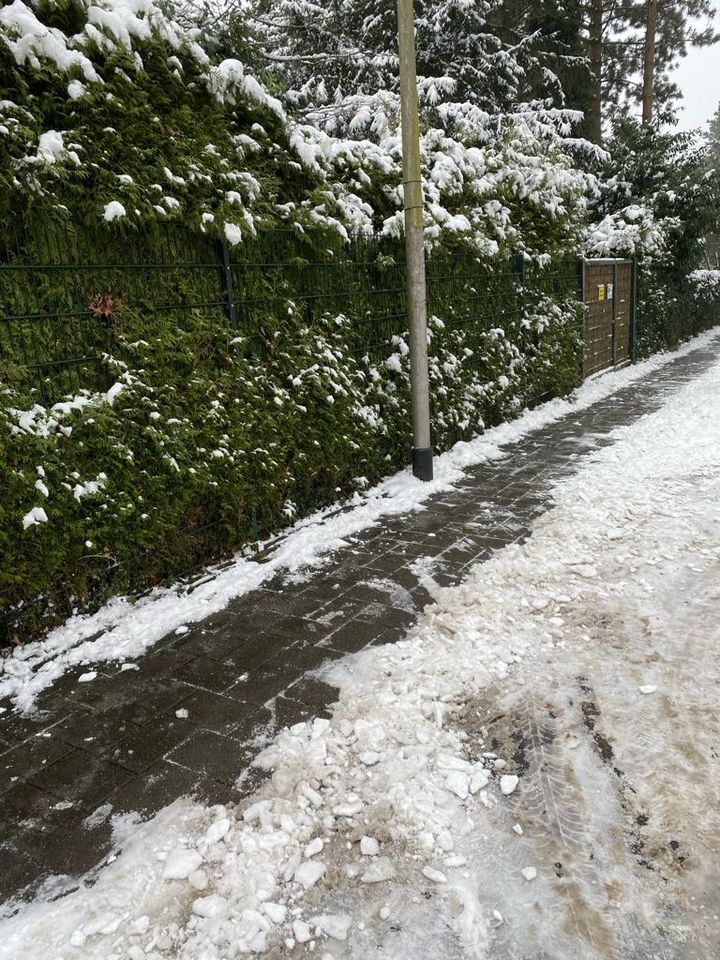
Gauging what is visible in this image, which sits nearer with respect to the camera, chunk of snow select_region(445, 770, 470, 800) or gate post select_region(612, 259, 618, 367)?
chunk of snow select_region(445, 770, 470, 800)

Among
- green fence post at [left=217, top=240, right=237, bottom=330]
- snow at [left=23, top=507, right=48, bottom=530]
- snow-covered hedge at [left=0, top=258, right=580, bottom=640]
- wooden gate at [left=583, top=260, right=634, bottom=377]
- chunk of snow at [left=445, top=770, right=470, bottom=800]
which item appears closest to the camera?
chunk of snow at [left=445, top=770, right=470, bottom=800]

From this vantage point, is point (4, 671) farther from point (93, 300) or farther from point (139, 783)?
point (93, 300)

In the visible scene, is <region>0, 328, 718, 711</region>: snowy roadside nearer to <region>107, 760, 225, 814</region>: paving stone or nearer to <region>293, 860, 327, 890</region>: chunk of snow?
<region>107, 760, 225, 814</region>: paving stone

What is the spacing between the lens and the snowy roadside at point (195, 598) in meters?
3.68

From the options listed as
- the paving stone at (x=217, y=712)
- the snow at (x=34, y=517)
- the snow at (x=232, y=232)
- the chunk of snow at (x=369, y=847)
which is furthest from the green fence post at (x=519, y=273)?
the chunk of snow at (x=369, y=847)

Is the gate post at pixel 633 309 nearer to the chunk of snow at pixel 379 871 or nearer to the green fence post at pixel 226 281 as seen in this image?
the green fence post at pixel 226 281

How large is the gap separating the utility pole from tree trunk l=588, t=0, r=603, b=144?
15166 mm

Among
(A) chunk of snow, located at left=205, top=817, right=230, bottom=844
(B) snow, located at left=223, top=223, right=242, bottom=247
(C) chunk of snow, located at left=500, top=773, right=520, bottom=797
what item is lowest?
(C) chunk of snow, located at left=500, top=773, right=520, bottom=797

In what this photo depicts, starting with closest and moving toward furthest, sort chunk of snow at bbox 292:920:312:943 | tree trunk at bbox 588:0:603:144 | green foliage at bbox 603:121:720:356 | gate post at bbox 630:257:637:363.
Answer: chunk of snow at bbox 292:920:312:943 < gate post at bbox 630:257:637:363 < green foliage at bbox 603:121:720:356 < tree trunk at bbox 588:0:603:144

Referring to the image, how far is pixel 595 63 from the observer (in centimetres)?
1911

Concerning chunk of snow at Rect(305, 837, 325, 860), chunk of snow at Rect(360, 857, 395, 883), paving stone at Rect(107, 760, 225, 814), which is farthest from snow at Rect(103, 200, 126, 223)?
chunk of snow at Rect(360, 857, 395, 883)

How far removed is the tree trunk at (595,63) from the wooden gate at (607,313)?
22.7 feet

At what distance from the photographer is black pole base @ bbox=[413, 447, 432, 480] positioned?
681cm

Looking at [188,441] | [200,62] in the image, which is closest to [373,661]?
[188,441]
